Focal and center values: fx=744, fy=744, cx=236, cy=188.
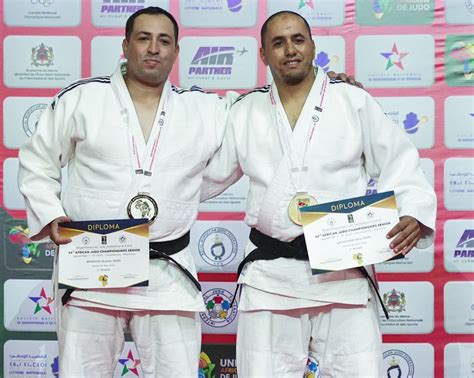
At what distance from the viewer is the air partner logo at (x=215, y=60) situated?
148 inches

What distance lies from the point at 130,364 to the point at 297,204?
1706 mm

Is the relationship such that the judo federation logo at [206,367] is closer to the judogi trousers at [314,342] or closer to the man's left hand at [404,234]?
the judogi trousers at [314,342]

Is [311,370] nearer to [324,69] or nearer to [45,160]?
[324,69]

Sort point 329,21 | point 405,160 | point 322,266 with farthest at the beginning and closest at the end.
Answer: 1. point 329,21
2. point 405,160
3. point 322,266

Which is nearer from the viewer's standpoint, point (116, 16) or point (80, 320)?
point (80, 320)

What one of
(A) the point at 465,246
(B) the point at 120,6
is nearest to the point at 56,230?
(B) the point at 120,6

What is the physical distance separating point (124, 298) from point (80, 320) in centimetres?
18

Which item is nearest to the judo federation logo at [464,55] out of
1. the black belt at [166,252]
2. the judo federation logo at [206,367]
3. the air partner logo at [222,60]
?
the air partner logo at [222,60]

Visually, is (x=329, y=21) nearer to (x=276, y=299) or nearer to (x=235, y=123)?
(x=235, y=123)

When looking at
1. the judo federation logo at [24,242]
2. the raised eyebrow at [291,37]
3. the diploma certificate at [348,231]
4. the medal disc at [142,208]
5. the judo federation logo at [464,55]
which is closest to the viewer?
the diploma certificate at [348,231]

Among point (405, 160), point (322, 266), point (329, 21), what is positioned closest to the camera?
point (322, 266)

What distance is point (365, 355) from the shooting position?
2.61 meters

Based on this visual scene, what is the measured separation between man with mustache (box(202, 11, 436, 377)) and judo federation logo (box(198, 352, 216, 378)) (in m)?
1.15

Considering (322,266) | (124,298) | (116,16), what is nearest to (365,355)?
(322,266)
